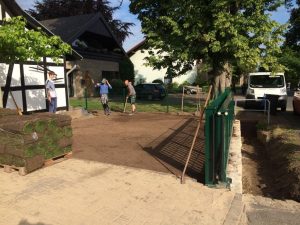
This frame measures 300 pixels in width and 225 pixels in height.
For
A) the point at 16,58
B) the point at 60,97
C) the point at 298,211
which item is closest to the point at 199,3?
the point at 60,97

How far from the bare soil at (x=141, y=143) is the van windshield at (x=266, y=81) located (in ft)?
20.9

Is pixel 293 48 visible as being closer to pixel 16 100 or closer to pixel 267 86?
pixel 267 86

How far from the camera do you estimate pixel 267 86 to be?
718 inches

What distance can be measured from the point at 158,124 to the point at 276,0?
369 inches

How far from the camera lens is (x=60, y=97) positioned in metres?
15.0

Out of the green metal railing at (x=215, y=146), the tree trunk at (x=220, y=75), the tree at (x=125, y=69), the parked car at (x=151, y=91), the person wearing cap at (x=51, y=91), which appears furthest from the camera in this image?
the tree at (x=125, y=69)

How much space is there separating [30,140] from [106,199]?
2.07 metres

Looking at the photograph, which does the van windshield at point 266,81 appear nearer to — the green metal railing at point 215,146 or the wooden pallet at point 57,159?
the wooden pallet at point 57,159

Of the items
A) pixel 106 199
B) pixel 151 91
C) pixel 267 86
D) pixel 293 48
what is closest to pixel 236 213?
pixel 106 199

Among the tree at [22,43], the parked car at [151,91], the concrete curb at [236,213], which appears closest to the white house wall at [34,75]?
the tree at [22,43]

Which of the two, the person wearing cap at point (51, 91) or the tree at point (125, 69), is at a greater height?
the tree at point (125, 69)

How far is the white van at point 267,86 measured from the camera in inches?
703

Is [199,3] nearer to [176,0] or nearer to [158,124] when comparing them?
[176,0]

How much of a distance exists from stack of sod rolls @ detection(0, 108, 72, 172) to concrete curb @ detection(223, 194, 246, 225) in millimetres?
3605
